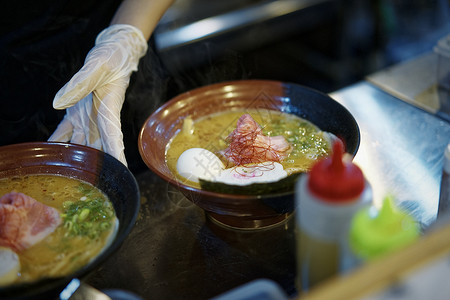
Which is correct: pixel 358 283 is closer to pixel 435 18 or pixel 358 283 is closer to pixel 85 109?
pixel 85 109

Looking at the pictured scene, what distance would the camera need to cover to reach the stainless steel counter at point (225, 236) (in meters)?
1.56

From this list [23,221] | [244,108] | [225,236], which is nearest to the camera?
[23,221]

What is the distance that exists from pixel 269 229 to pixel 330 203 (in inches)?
31.4

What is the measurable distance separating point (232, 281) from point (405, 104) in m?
1.44

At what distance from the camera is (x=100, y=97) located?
200 centimetres

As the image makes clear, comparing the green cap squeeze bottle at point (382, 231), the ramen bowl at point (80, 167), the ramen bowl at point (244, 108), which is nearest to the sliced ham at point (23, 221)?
the ramen bowl at point (80, 167)

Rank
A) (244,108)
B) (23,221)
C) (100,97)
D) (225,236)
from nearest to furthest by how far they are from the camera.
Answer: (23,221) < (225,236) < (100,97) < (244,108)

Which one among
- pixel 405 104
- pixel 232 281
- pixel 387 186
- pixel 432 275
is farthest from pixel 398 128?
pixel 432 275

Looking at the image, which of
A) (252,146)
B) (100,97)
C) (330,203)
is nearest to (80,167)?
(100,97)

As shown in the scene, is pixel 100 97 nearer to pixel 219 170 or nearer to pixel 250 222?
pixel 219 170

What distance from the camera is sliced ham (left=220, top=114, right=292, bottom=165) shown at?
1.81m

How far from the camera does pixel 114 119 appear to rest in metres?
1.93

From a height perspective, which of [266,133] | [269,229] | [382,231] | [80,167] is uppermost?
[382,231]

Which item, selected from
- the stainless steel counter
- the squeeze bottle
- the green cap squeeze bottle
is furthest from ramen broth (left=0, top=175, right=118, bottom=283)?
the green cap squeeze bottle
